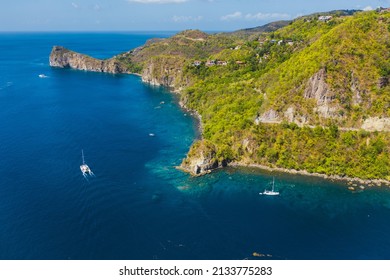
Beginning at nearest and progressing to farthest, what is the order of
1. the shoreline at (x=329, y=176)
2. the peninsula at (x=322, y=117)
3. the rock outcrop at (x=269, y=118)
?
1. the shoreline at (x=329, y=176)
2. the peninsula at (x=322, y=117)
3. the rock outcrop at (x=269, y=118)

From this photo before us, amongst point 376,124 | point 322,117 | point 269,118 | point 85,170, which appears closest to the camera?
point 85,170

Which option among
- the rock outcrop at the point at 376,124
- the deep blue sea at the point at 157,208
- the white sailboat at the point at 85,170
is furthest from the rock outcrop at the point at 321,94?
the white sailboat at the point at 85,170

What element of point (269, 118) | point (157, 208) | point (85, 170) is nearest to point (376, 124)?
point (269, 118)

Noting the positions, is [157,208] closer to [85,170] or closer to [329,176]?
[85,170]

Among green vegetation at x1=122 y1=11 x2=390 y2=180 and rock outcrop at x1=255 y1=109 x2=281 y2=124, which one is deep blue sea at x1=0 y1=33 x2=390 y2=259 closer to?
green vegetation at x1=122 y1=11 x2=390 y2=180

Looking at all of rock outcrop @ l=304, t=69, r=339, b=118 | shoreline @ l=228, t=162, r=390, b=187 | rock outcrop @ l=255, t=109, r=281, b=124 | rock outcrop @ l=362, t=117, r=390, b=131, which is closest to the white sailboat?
shoreline @ l=228, t=162, r=390, b=187

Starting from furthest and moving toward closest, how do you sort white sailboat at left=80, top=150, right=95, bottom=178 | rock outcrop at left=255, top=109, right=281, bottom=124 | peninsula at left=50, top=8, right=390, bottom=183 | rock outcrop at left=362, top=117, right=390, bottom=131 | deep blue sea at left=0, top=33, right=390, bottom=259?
rock outcrop at left=255, top=109, right=281, bottom=124 → rock outcrop at left=362, top=117, right=390, bottom=131 → peninsula at left=50, top=8, right=390, bottom=183 → white sailboat at left=80, top=150, right=95, bottom=178 → deep blue sea at left=0, top=33, right=390, bottom=259

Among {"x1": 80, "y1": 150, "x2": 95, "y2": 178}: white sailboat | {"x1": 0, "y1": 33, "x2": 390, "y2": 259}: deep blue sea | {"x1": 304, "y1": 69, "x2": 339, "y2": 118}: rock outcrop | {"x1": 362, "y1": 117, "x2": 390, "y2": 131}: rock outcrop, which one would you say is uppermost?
{"x1": 304, "y1": 69, "x2": 339, "y2": 118}: rock outcrop

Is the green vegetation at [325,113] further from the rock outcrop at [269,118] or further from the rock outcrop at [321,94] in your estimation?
the rock outcrop at [269,118]

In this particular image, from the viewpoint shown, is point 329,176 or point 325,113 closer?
point 329,176
